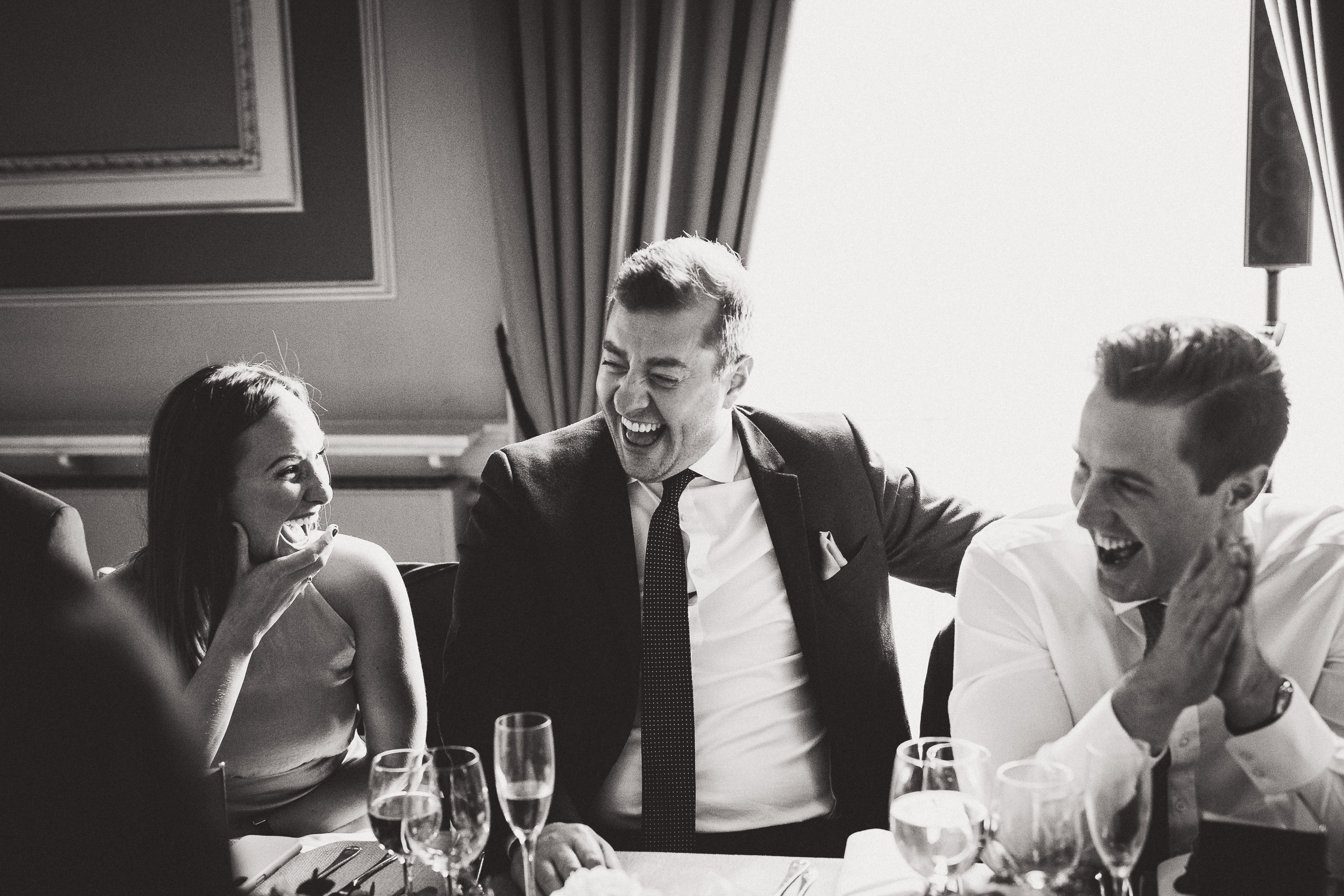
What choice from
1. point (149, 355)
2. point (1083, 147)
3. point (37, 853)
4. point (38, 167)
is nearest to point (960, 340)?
point (1083, 147)

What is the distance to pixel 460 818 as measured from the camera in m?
1.21

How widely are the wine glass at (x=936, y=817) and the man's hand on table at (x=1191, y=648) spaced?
30 cm

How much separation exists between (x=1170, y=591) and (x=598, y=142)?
2037mm

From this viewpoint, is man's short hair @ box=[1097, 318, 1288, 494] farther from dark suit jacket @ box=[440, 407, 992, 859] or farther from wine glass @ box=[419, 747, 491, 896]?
wine glass @ box=[419, 747, 491, 896]

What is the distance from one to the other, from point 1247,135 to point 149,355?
10.3 ft

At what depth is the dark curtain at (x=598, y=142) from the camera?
120 inches

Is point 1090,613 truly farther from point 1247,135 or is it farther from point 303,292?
point 303,292

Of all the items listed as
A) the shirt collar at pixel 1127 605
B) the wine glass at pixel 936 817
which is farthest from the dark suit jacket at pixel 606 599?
the wine glass at pixel 936 817

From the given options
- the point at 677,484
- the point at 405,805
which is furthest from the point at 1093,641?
the point at 405,805

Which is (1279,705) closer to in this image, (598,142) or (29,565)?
(29,565)

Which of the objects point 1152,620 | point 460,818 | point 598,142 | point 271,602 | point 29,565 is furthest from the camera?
point 598,142

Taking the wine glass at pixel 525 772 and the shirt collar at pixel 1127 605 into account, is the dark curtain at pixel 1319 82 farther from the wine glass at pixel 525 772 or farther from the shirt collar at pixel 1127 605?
the wine glass at pixel 525 772

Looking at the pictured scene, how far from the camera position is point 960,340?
3.25m

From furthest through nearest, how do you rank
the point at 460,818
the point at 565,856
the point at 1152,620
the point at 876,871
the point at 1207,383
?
the point at 1152,620, the point at 1207,383, the point at 565,856, the point at 876,871, the point at 460,818
